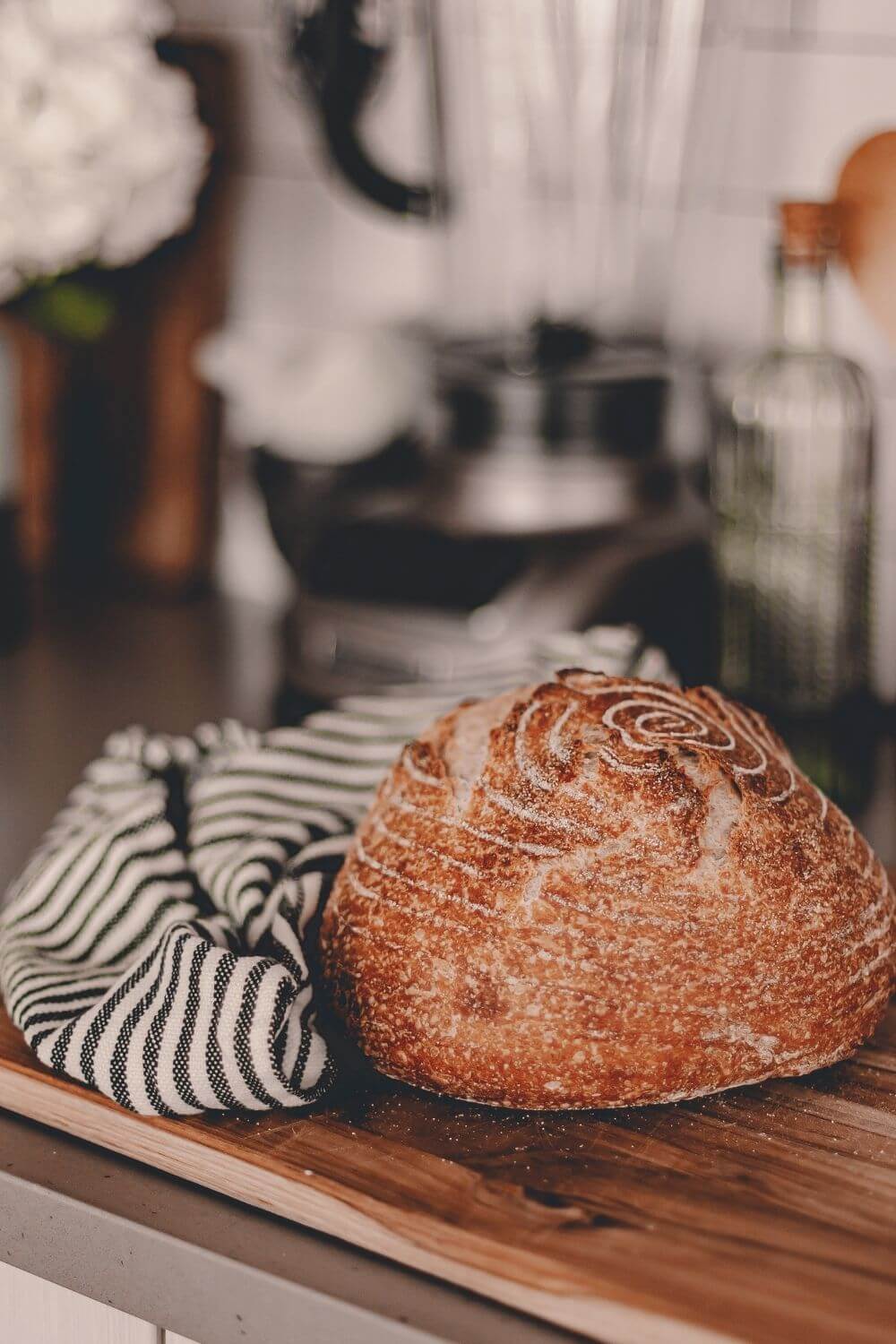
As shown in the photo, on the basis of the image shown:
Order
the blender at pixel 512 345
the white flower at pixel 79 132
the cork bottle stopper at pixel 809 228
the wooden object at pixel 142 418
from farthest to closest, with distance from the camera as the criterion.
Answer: the wooden object at pixel 142 418, the white flower at pixel 79 132, the blender at pixel 512 345, the cork bottle stopper at pixel 809 228

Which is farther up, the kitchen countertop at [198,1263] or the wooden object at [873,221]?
the wooden object at [873,221]

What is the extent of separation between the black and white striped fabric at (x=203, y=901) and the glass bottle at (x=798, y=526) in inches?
4.4

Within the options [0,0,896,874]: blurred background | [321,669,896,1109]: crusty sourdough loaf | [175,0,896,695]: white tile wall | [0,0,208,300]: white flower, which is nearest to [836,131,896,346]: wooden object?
[0,0,896,874]: blurred background

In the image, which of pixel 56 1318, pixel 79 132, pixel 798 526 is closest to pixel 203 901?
pixel 56 1318

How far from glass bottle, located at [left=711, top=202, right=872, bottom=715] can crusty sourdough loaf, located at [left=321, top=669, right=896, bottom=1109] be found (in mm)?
357

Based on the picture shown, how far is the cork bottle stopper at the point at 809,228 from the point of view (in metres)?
0.88

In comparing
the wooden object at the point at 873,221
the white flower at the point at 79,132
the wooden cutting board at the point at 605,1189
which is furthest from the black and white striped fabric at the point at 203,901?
the white flower at the point at 79,132

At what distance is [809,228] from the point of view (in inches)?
34.9

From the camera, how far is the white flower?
1103 mm

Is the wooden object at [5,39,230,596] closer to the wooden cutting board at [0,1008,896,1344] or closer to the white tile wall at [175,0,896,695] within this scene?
the white tile wall at [175,0,896,695]

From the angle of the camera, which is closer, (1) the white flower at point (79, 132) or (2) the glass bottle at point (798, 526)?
(2) the glass bottle at point (798, 526)

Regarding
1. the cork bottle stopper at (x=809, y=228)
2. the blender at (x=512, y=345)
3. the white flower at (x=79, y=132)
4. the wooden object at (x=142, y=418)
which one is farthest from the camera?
the wooden object at (x=142, y=418)

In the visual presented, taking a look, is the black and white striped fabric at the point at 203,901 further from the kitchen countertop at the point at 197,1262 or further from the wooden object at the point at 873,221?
the wooden object at the point at 873,221

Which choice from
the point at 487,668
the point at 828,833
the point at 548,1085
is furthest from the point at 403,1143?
the point at 487,668
